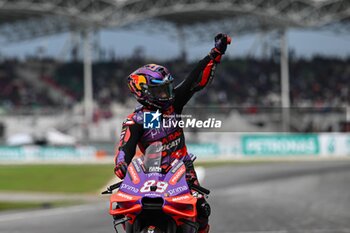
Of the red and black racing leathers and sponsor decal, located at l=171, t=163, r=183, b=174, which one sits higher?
the red and black racing leathers

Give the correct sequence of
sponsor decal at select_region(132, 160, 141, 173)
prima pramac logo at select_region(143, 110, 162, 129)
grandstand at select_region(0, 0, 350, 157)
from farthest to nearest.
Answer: grandstand at select_region(0, 0, 350, 157) < prima pramac logo at select_region(143, 110, 162, 129) < sponsor decal at select_region(132, 160, 141, 173)

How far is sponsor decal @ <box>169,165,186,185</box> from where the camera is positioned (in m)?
4.88

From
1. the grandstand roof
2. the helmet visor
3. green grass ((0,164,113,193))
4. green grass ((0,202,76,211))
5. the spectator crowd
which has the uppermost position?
the grandstand roof

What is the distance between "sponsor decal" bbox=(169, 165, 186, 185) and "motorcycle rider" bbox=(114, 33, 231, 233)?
0.13m

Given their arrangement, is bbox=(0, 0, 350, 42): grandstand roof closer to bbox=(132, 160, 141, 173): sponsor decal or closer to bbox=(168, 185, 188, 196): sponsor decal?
bbox=(132, 160, 141, 173): sponsor decal

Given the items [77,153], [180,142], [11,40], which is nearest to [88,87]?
[77,153]

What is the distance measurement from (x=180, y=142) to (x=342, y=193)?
38.1 feet

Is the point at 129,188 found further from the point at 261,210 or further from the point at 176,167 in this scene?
the point at 261,210

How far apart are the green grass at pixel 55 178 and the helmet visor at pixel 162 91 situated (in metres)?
17.6

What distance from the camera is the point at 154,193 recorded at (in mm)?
4695

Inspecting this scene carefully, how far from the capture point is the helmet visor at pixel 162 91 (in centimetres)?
525

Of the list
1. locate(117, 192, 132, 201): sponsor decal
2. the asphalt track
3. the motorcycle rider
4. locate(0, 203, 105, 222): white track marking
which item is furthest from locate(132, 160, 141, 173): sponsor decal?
locate(0, 203, 105, 222): white track marking

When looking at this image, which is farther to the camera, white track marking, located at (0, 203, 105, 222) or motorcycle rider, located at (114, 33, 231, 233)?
white track marking, located at (0, 203, 105, 222)

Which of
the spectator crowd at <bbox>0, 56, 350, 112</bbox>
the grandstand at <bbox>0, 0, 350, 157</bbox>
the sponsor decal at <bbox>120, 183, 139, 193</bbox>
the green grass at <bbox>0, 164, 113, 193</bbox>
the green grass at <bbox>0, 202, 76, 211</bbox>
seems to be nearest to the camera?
the sponsor decal at <bbox>120, 183, 139, 193</bbox>
